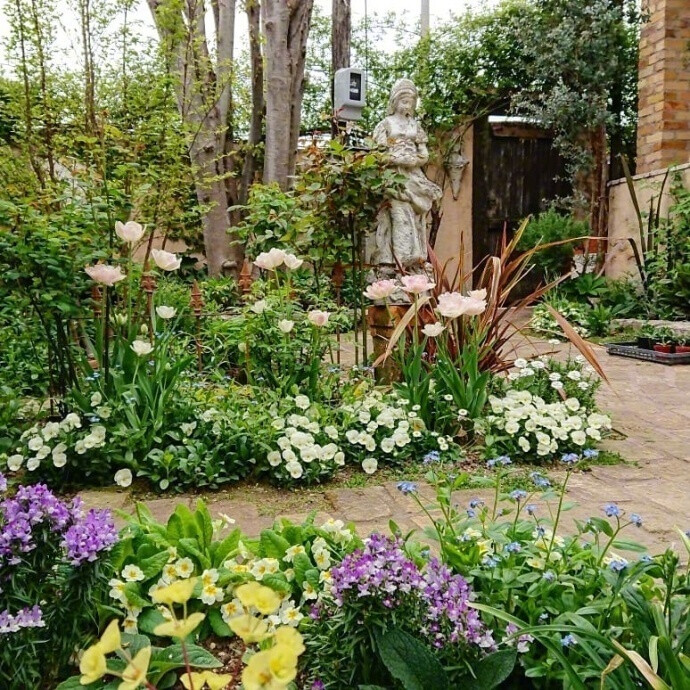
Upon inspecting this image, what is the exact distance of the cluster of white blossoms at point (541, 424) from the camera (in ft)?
9.04

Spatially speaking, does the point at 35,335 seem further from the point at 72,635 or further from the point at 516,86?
the point at 516,86

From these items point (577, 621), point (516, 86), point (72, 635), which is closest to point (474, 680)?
point (577, 621)

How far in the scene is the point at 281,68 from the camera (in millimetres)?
6293

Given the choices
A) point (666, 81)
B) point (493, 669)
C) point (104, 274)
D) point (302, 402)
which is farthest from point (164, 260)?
point (666, 81)

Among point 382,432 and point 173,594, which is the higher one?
point 173,594

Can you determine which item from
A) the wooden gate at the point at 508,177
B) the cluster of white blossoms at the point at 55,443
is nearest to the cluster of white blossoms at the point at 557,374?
the cluster of white blossoms at the point at 55,443

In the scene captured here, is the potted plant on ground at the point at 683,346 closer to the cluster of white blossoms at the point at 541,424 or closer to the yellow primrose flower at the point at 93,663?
the cluster of white blossoms at the point at 541,424

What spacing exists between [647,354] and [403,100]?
2573 mm

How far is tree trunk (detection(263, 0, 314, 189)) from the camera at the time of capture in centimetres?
629

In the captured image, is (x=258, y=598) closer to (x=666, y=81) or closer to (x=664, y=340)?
(x=664, y=340)

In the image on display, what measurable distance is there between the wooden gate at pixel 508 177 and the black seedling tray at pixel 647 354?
4.17m

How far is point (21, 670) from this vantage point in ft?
3.69

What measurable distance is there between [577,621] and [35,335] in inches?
93.8

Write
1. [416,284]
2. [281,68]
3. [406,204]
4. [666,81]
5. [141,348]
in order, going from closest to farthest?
[141,348], [416,284], [406,204], [281,68], [666,81]
